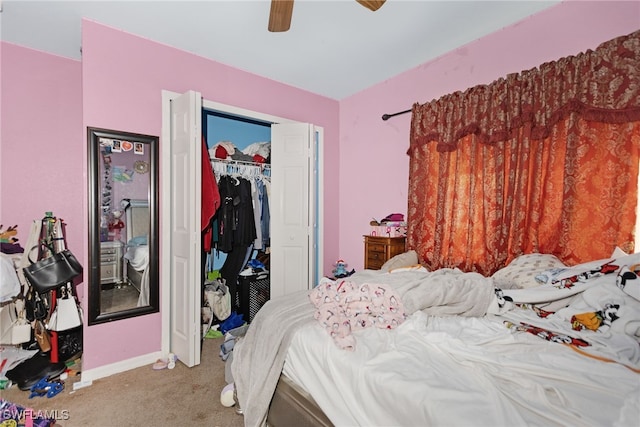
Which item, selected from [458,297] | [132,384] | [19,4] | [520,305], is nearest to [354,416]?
[458,297]

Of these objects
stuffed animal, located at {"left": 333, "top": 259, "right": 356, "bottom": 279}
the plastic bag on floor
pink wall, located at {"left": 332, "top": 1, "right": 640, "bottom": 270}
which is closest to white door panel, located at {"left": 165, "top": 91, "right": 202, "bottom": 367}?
the plastic bag on floor

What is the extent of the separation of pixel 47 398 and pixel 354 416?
213cm

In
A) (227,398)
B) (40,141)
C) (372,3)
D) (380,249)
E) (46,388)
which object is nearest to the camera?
(372,3)

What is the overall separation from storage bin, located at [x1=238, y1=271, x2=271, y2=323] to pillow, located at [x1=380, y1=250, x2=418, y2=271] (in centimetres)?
143

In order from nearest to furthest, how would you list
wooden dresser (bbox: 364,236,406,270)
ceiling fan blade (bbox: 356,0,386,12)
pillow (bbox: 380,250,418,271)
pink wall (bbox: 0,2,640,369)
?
ceiling fan blade (bbox: 356,0,386,12), pink wall (bbox: 0,2,640,369), pillow (bbox: 380,250,418,271), wooden dresser (bbox: 364,236,406,270)

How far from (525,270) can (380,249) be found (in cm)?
129

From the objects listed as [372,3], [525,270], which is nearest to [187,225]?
[372,3]

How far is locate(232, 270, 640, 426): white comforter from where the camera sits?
2.82ft

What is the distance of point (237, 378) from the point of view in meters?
1.61

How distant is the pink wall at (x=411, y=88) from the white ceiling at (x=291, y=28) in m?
0.13

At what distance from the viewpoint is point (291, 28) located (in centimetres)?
234

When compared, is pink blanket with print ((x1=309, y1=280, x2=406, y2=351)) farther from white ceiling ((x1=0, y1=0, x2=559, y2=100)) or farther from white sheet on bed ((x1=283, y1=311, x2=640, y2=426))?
white ceiling ((x1=0, y1=0, x2=559, y2=100))

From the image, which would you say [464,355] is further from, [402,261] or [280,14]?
[280,14]

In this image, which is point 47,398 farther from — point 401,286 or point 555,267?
point 555,267
